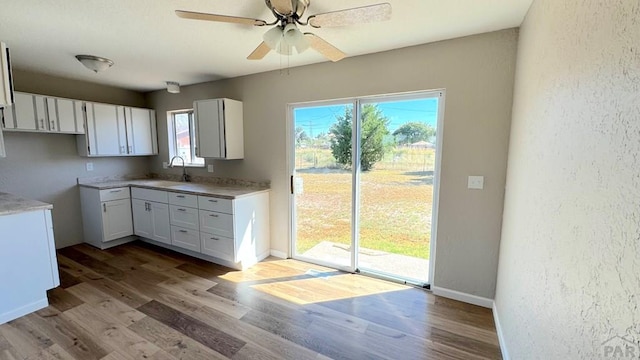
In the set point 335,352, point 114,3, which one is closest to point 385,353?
point 335,352

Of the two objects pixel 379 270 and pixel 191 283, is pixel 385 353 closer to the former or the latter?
pixel 379 270

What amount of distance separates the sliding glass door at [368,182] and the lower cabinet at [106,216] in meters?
2.50

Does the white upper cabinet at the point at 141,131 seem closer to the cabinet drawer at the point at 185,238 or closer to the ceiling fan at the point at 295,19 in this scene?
the cabinet drawer at the point at 185,238

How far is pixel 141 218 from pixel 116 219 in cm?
31

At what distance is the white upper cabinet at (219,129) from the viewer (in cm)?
334

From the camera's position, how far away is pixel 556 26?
50.1 inches

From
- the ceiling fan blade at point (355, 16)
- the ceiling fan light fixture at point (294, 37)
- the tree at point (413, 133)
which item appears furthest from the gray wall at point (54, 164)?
the tree at point (413, 133)

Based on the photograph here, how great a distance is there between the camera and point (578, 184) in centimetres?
98

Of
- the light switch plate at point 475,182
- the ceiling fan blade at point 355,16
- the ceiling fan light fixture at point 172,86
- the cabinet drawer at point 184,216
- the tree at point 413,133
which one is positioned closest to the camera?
the ceiling fan blade at point 355,16

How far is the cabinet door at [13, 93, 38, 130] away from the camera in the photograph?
3027 mm

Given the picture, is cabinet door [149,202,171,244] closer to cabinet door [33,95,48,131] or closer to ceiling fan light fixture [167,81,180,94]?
cabinet door [33,95,48,131]

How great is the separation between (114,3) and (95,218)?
10.2 feet

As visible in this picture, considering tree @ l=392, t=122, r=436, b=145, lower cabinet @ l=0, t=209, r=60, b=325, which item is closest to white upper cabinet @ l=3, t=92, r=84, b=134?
lower cabinet @ l=0, t=209, r=60, b=325

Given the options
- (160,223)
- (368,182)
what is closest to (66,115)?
(160,223)
